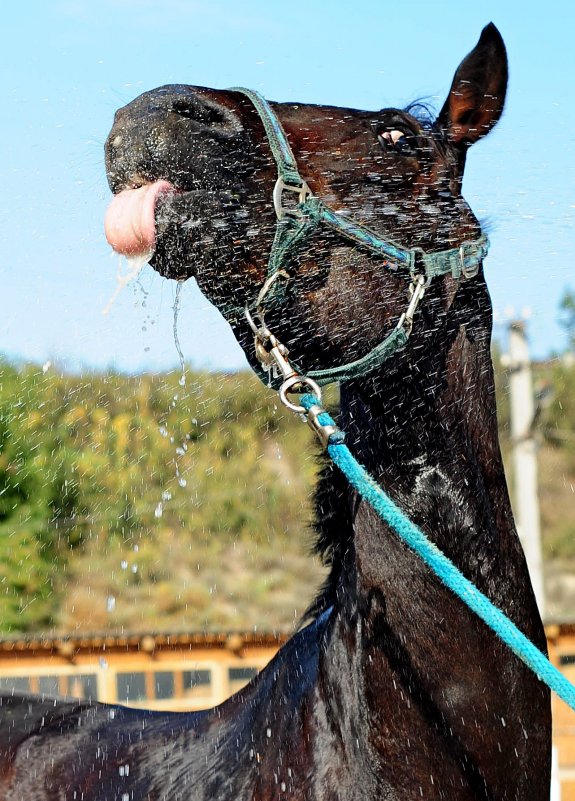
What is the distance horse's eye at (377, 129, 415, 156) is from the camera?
7.66ft

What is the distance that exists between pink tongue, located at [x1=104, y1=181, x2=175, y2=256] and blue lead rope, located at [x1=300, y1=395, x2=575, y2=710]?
48 cm

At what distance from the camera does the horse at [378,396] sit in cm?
213

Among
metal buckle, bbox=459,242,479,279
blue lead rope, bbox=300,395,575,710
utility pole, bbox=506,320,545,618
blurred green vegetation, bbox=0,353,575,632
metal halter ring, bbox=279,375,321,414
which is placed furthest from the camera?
blurred green vegetation, bbox=0,353,575,632

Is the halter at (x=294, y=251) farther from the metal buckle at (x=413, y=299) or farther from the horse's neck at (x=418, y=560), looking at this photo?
the horse's neck at (x=418, y=560)

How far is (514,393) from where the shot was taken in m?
9.78

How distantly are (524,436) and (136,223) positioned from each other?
25.9ft

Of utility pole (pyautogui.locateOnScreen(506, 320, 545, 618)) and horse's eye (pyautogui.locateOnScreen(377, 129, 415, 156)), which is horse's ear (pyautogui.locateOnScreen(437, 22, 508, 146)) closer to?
horse's eye (pyautogui.locateOnScreen(377, 129, 415, 156))

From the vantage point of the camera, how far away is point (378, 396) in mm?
2309

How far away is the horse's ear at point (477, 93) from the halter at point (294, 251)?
36 centimetres

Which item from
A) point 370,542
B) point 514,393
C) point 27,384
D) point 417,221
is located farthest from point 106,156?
point 27,384

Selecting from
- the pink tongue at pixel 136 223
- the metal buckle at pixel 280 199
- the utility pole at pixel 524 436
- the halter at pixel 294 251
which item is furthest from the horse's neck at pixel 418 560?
the utility pole at pixel 524 436

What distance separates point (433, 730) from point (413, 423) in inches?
25.0

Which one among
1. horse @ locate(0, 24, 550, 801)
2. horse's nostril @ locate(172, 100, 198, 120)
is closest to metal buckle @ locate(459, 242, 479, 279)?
horse @ locate(0, 24, 550, 801)

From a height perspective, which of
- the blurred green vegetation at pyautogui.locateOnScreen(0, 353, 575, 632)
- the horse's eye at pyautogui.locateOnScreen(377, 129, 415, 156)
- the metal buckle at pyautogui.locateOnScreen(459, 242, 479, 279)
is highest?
the horse's eye at pyautogui.locateOnScreen(377, 129, 415, 156)
